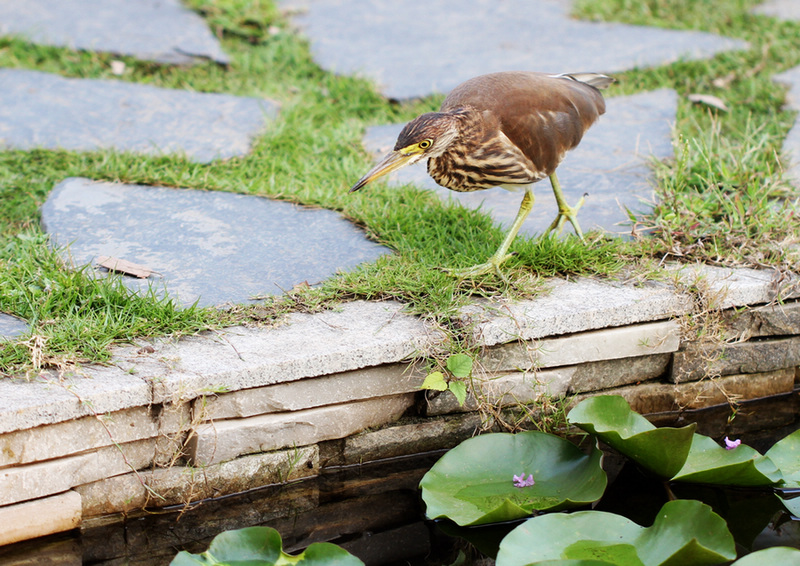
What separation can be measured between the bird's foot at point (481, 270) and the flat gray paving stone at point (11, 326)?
4.55 ft

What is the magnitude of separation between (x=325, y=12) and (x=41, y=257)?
3319 millimetres

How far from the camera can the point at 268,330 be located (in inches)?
107

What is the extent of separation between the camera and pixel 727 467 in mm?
2512

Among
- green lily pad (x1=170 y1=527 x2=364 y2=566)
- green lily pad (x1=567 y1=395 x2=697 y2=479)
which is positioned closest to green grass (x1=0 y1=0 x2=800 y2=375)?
green lily pad (x1=567 y1=395 x2=697 y2=479)

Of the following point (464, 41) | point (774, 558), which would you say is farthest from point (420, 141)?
point (464, 41)

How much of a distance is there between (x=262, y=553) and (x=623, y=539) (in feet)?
3.10

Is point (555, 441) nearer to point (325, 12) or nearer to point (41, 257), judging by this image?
point (41, 257)

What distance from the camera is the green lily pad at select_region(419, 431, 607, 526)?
8.09 feet

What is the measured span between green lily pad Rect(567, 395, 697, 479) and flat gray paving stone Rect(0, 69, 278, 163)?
2213 mm

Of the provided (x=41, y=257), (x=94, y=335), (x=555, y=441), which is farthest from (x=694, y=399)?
(x=41, y=257)

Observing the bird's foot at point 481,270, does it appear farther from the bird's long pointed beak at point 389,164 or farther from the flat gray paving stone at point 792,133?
the flat gray paving stone at point 792,133

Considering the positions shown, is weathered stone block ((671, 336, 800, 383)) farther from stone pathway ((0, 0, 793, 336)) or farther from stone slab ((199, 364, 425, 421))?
stone slab ((199, 364, 425, 421))

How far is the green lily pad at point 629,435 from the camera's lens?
2475mm

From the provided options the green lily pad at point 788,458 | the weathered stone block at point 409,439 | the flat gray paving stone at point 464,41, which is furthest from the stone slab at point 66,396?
the flat gray paving stone at point 464,41
